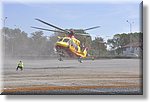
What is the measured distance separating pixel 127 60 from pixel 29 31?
87 centimetres

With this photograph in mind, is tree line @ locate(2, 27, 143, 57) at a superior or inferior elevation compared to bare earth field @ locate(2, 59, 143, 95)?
superior

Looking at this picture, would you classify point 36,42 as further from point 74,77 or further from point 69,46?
point 74,77

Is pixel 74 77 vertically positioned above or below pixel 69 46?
below

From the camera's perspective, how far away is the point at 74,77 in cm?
421

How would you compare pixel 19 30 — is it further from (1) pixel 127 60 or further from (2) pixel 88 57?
(1) pixel 127 60

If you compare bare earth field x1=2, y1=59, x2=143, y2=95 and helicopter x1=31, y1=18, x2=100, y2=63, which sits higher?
helicopter x1=31, y1=18, x2=100, y2=63

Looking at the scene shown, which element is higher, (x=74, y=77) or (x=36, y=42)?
(x=36, y=42)

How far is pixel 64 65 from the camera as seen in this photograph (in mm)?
4242

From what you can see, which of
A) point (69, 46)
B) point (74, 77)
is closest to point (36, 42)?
point (69, 46)

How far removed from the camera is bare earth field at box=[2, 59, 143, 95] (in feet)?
13.6

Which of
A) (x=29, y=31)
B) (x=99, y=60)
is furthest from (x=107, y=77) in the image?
(x=29, y=31)

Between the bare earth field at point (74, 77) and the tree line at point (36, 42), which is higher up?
the tree line at point (36, 42)

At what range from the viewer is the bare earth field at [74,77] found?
416 cm

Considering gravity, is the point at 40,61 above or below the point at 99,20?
below
